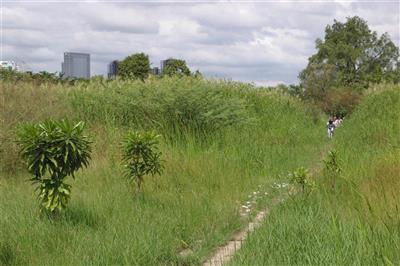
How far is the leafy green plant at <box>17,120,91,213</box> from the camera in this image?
268 inches

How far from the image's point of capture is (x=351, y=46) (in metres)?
65.7

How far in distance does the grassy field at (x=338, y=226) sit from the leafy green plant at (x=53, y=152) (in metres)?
2.65

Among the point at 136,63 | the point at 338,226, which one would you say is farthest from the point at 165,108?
the point at 136,63

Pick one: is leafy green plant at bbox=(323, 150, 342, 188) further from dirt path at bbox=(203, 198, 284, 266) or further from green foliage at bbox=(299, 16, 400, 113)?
green foliage at bbox=(299, 16, 400, 113)

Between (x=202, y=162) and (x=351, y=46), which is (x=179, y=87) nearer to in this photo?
(x=202, y=162)

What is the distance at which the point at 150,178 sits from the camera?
963cm

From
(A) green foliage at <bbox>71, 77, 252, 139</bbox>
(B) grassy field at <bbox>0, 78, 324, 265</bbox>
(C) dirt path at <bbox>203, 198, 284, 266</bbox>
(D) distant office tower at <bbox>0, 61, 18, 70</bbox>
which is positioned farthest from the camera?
(D) distant office tower at <bbox>0, 61, 18, 70</bbox>

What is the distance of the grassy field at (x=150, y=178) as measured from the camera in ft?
19.7

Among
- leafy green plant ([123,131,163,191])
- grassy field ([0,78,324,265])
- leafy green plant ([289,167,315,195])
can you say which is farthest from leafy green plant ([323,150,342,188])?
leafy green plant ([123,131,163,191])

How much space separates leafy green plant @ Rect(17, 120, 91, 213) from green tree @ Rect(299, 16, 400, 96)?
185 ft

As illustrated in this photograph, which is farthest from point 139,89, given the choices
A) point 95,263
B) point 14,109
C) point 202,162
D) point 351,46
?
point 351,46

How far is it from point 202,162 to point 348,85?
181 ft

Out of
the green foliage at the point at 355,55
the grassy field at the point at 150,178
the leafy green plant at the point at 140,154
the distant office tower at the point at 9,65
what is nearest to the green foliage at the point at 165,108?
the grassy field at the point at 150,178

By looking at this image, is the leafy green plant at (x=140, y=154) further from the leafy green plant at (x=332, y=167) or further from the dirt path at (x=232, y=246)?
the leafy green plant at (x=332, y=167)
